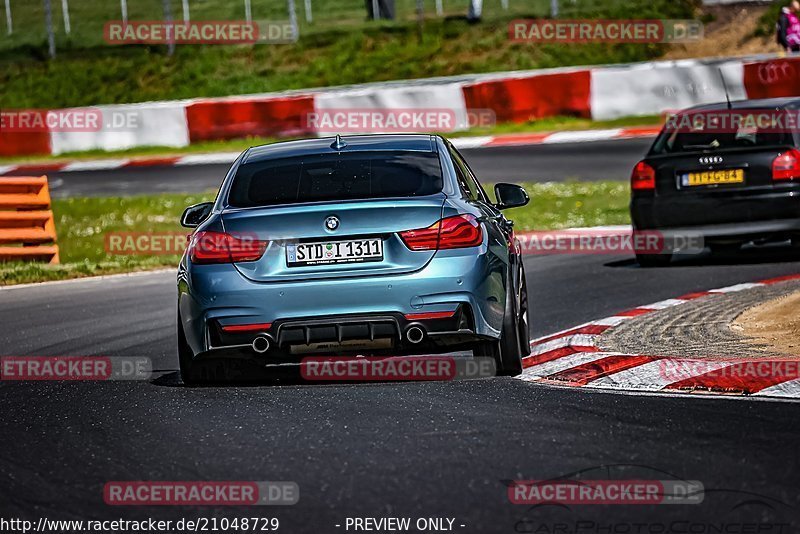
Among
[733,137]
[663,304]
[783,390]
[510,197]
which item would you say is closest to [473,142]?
[733,137]

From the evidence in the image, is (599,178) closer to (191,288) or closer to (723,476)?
(191,288)

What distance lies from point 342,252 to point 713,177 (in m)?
7.22

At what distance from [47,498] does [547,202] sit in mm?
16665

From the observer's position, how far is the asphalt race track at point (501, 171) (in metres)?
24.0

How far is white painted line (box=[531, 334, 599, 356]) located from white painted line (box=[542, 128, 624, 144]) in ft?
57.3

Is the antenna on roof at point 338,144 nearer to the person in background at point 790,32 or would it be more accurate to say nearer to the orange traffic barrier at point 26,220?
the orange traffic barrier at point 26,220

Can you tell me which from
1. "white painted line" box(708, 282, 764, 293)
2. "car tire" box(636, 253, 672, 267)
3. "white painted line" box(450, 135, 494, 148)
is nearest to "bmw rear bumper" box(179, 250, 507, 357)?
"white painted line" box(708, 282, 764, 293)

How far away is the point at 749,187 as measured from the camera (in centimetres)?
1420

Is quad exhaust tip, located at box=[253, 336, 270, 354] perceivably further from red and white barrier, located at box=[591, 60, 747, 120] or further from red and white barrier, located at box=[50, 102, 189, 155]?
red and white barrier, located at box=[50, 102, 189, 155]

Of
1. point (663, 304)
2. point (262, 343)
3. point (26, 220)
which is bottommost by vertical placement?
point (26, 220)

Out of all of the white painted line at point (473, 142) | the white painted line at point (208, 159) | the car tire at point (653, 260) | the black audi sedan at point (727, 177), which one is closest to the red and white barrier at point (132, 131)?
the white painted line at point (208, 159)

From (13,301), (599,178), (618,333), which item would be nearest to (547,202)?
(599,178)

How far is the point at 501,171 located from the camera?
80.1 feet

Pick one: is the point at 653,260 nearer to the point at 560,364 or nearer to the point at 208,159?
the point at 560,364
